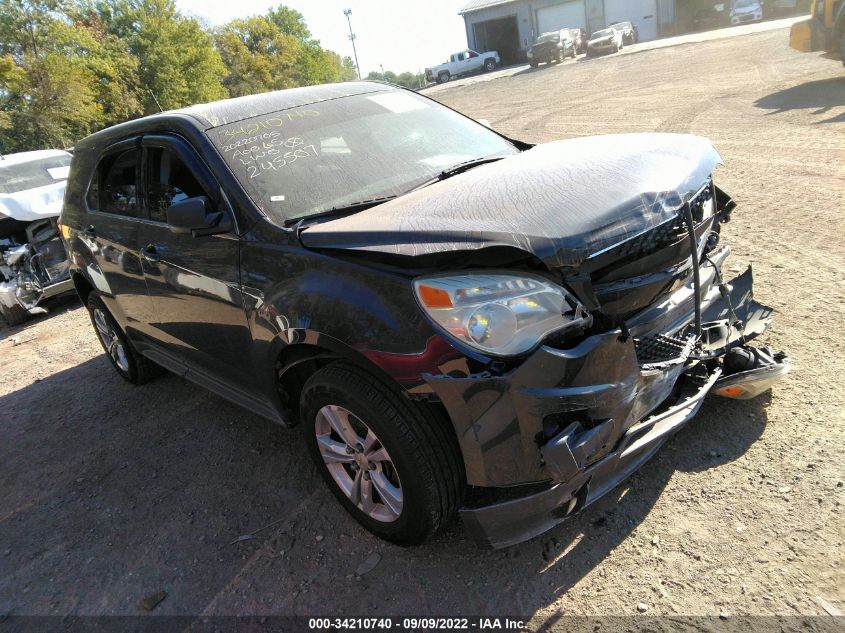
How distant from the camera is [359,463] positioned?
2570 millimetres

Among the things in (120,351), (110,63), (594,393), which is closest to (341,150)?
(594,393)

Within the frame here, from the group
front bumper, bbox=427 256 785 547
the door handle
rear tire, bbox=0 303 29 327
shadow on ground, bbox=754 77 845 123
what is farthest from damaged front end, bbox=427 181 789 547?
shadow on ground, bbox=754 77 845 123

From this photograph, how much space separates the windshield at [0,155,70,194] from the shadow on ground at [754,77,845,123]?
11.4 m

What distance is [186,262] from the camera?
3.16 meters

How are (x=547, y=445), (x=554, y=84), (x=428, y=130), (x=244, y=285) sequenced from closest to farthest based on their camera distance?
(x=547, y=445) → (x=244, y=285) → (x=428, y=130) → (x=554, y=84)

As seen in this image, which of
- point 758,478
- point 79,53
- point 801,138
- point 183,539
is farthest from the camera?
point 79,53

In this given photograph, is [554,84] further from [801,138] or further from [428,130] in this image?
[428,130]

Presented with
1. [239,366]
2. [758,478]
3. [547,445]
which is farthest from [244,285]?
[758,478]

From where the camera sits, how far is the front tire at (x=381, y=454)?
2221mm

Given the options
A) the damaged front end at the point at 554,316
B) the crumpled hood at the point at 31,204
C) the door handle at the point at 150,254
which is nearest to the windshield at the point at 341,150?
the damaged front end at the point at 554,316

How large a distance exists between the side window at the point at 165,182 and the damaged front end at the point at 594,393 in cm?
192

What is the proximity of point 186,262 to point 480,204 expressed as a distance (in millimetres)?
1710

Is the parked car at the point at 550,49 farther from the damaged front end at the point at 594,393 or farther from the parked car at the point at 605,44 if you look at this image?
the damaged front end at the point at 594,393

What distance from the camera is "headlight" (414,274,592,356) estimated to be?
6.61ft
